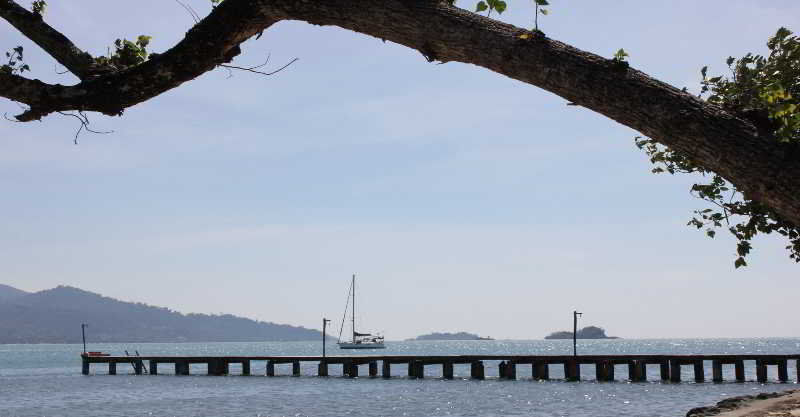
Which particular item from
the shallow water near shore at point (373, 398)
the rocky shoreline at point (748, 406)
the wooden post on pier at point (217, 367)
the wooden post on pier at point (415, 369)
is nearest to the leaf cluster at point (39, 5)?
the rocky shoreline at point (748, 406)

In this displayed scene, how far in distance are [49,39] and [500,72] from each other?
305 centimetres

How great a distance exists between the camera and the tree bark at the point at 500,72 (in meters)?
4.15

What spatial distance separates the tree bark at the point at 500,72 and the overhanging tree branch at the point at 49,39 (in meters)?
0.17

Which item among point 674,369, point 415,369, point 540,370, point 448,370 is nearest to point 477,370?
point 448,370

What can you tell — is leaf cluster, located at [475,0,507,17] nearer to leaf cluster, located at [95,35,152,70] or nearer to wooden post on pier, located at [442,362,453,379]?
leaf cluster, located at [95,35,152,70]

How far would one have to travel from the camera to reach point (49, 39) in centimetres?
555

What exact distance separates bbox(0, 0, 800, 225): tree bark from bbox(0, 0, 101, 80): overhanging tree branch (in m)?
0.17

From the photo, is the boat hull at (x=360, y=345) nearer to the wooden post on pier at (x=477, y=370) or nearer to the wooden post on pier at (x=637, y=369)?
the wooden post on pier at (x=477, y=370)

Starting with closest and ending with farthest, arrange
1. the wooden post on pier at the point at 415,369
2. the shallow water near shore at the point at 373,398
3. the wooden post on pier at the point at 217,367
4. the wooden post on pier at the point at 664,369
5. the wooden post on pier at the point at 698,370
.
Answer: the shallow water near shore at the point at 373,398 < the wooden post on pier at the point at 698,370 < the wooden post on pier at the point at 664,369 < the wooden post on pier at the point at 415,369 < the wooden post on pier at the point at 217,367

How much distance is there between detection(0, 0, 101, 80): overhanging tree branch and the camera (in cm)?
543

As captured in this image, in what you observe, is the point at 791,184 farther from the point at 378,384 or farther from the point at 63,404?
the point at 378,384

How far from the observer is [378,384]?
5238 cm

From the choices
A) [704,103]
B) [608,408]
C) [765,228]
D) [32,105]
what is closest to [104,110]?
[32,105]

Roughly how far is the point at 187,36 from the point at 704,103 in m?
3.06
